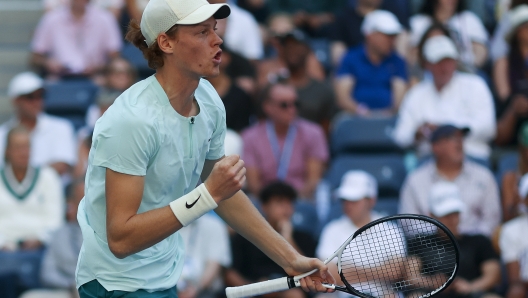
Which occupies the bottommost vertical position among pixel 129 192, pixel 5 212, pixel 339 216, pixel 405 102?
pixel 5 212

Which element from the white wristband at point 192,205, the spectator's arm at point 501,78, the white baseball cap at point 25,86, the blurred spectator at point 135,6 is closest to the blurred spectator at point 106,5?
the blurred spectator at point 135,6

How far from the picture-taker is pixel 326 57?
28.6 feet

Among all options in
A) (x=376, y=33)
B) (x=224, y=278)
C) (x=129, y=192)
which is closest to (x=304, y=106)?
(x=376, y=33)

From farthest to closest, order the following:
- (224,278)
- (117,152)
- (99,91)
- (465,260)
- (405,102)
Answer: (99,91), (405,102), (224,278), (465,260), (117,152)

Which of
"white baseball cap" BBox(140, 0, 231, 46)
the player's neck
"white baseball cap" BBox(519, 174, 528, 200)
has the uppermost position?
"white baseball cap" BBox(140, 0, 231, 46)

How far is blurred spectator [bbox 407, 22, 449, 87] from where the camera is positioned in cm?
745

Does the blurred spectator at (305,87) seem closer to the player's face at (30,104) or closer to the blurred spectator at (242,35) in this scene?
the blurred spectator at (242,35)

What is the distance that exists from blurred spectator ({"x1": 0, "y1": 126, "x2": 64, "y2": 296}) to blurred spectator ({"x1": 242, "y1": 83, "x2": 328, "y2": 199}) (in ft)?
5.14

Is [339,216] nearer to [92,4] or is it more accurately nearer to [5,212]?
[5,212]

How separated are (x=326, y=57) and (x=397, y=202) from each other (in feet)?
8.17

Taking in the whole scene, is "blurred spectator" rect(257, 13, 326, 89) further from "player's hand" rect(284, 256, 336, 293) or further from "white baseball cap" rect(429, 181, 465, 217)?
"player's hand" rect(284, 256, 336, 293)

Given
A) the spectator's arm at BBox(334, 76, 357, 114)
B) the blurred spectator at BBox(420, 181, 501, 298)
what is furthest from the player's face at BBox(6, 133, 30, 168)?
the blurred spectator at BBox(420, 181, 501, 298)

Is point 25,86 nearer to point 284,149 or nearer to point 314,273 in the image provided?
point 284,149

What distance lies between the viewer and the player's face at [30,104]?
7582 millimetres
